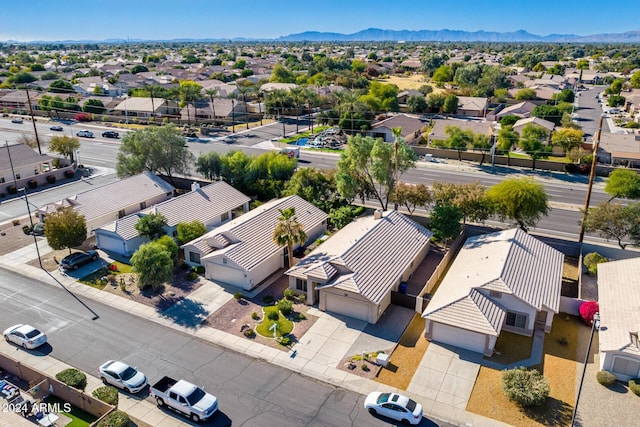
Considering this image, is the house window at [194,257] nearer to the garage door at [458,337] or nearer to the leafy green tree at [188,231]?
the leafy green tree at [188,231]

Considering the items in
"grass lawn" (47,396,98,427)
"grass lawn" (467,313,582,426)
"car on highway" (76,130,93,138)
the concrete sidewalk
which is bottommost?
"grass lawn" (467,313,582,426)

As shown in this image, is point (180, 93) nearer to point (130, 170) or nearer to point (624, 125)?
point (130, 170)

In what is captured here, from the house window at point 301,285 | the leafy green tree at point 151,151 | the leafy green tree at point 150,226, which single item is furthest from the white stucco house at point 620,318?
the leafy green tree at point 151,151

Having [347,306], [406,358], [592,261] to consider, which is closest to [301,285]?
[347,306]

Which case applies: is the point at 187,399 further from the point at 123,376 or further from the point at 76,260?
the point at 76,260

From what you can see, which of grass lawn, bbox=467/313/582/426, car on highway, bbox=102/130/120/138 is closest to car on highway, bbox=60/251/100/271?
grass lawn, bbox=467/313/582/426

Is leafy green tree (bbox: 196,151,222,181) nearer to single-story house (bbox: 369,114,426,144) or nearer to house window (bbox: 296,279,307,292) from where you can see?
house window (bbox: 296,279,307,292)

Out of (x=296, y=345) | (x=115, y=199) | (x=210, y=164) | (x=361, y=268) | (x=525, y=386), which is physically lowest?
(x=296, y=345)
